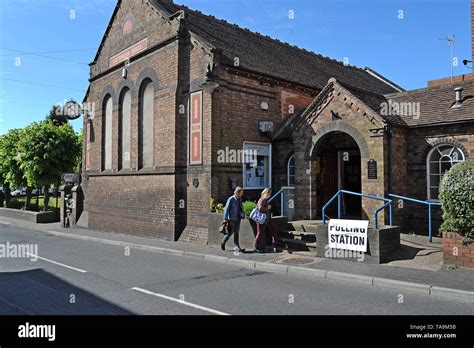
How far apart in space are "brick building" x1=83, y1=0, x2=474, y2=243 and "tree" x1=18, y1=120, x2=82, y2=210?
708 centimetres

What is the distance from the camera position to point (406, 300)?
22.2ft

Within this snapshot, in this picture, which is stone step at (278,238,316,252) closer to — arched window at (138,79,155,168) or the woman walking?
the woman walking

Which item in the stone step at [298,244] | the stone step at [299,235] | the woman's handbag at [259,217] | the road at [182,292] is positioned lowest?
the road at [182,292]

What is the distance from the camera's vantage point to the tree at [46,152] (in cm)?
2361

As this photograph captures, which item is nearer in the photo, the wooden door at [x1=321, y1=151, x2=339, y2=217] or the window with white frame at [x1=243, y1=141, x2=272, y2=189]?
the window with white frame at [x1=243, y1=141, x2=272, y2=189]

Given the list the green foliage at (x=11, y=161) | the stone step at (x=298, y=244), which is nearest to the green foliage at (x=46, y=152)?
the green foliage at (x=11, y=161)

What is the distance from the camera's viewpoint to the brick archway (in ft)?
40.3

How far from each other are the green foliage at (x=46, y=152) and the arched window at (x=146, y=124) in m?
9.80

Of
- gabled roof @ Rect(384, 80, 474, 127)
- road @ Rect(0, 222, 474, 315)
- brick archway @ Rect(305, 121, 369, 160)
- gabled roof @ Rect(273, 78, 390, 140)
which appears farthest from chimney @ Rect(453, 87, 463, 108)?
road @ Rect(0, 222, 474, 315)

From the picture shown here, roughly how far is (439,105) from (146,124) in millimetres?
11231

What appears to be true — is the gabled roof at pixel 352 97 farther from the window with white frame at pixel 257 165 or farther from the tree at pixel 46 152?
the tree at pixel 46 152
